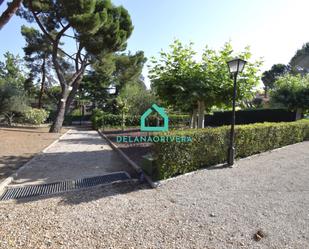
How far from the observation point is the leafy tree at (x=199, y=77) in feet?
22.0

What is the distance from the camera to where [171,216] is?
9.93ft

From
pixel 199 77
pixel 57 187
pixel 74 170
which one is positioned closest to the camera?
pixel 57 187

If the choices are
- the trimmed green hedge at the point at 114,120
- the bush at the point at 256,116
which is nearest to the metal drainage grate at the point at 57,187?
the trimmed green hedge at the point at 114,120

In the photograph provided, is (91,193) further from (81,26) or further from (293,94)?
(293,94)

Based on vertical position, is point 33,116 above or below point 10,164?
above

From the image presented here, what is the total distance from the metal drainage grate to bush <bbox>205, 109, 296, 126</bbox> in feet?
49.9

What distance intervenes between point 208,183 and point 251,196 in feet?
2.90

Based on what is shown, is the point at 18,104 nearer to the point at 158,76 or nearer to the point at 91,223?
the point at 158,76

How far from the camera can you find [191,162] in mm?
4910

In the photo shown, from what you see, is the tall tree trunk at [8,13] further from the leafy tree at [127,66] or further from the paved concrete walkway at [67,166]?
the leafy tree at [127,66]

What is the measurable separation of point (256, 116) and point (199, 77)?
45.3 feet

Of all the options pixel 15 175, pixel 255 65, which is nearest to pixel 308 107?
pixel 255 65

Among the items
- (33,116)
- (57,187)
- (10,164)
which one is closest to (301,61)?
(33,116)

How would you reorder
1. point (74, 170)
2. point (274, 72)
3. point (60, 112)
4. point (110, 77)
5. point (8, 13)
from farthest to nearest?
point (274, 72) < point (110, 77) < point (60, 112) < point (74, 170) < point (8, 13)
